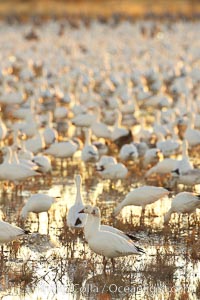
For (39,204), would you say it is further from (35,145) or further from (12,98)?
(12,98)

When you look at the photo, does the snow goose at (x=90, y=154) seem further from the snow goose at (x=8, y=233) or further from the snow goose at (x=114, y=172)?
the snow goose at (x=8, y=233)

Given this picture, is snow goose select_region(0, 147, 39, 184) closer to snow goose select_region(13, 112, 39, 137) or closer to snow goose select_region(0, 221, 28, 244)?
snow goose select_region(0, 221, 28, 244)

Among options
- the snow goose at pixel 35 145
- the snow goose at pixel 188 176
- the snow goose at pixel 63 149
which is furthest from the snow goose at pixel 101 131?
the snow goose at pixel 188 176

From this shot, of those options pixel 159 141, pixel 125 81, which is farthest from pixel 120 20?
pixel 159 141

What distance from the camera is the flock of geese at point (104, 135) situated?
9383 millimetres

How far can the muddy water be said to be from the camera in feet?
24.7

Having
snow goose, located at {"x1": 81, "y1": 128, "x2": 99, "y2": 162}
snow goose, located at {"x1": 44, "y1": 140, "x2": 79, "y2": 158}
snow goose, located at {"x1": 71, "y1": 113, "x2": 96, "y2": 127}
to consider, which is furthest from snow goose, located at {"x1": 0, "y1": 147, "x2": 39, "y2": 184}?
snow goose, located at {"x1": 71, "y1": 113, "x2": 96, "y2": 127}

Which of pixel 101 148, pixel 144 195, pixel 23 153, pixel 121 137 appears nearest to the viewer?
pixel 144 195

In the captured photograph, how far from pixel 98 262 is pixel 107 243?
1.72 ft

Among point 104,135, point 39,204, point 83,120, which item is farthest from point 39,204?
point 83,120

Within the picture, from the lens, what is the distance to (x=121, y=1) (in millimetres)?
49406

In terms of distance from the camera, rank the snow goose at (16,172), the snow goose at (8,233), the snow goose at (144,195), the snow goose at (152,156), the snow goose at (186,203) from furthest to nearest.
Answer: the snow goose at (152,156), the snow goose at (16,172), the snow goose at (144,195), the snow goose at (186,203), the snow goose at (8,233)

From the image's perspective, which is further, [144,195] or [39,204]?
[144,195]

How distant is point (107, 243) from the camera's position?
7.85 m
